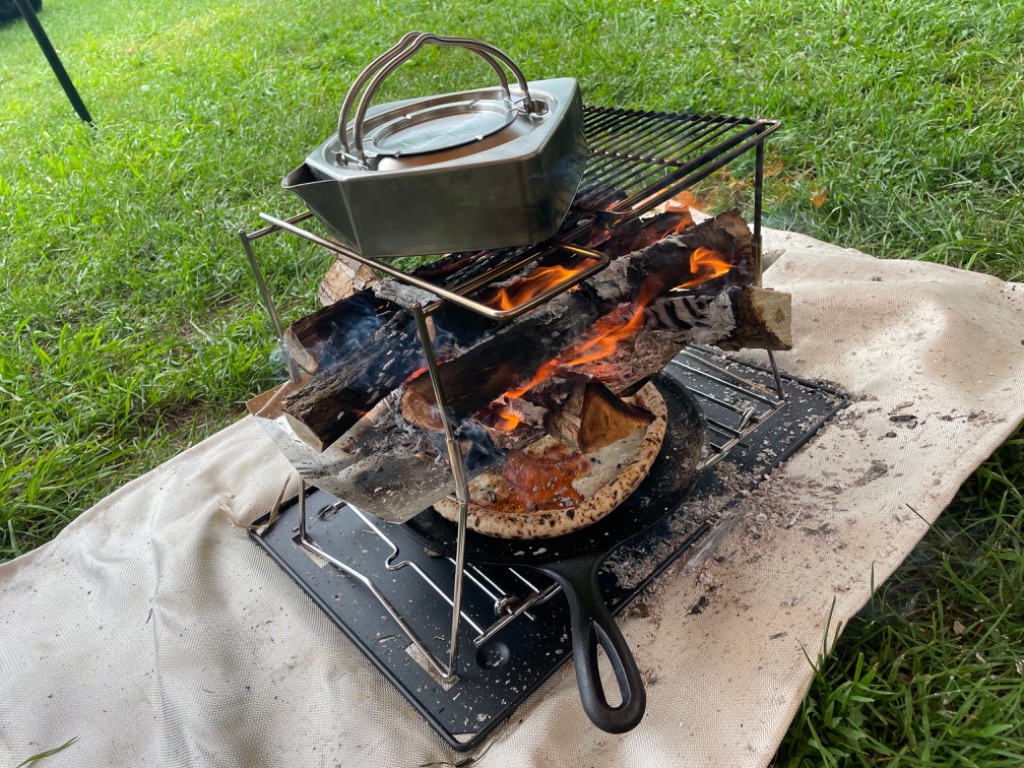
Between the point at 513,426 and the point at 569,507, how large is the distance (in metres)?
0.21

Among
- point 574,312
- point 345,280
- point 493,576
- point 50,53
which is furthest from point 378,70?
point 50,53

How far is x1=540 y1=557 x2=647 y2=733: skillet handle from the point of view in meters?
1.11

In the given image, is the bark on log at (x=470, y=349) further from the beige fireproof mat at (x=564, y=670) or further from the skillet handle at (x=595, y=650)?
the beige fireproof mat at (x=564, y=670)

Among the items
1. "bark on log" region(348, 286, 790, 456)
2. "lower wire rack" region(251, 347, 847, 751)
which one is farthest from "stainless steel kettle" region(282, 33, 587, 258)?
"lower wire rack" region(251, 347, 847, 751)

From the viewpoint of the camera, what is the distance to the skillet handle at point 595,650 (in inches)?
43.6

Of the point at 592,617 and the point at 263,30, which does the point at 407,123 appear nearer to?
the point at 592,617

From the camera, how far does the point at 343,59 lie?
5086 mm

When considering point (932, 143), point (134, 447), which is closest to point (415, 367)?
point (134, 447)

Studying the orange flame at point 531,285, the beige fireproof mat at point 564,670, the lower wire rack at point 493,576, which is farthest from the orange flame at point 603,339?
the beige fireproof mat at point 564,670

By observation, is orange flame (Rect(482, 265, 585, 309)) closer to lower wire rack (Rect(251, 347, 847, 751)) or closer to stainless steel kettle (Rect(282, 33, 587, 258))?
stainless steel kettle (Rect(282, 33, 587, 258))

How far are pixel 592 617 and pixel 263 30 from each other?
6.18 m

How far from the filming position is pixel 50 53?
4266mm

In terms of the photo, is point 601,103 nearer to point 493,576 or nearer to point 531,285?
point 531,285

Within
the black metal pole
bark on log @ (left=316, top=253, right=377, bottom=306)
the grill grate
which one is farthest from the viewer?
the black metal pole
